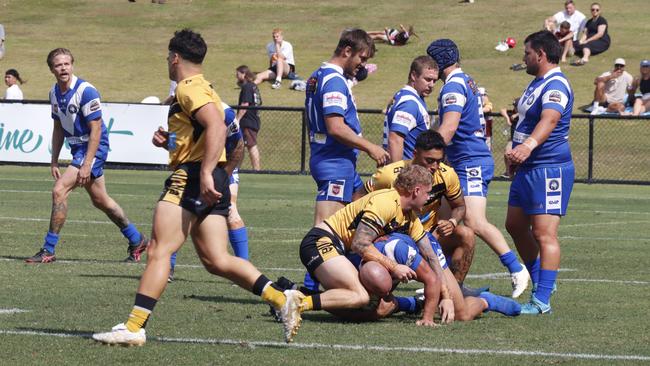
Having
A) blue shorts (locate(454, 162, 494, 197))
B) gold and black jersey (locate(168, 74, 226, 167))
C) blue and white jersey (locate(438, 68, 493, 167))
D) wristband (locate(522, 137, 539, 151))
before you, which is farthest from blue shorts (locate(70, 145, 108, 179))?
wristband (locate(522, 137, 539, 151))

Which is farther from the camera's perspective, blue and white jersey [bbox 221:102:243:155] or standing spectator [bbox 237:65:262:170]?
standing spectator [bbox 237:65:262:170]

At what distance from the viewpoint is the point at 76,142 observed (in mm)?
12039

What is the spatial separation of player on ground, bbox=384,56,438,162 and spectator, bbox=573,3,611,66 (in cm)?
2557

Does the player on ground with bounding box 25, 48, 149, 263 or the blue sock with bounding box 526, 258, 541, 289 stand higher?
the player on ground with bounding box 25, 48, 149, 263

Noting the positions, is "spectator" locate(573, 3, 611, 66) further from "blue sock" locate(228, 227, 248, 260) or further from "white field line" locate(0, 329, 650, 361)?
"white field line" locate(0, 329, 650, 361)

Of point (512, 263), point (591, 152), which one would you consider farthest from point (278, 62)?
point (512, 263)

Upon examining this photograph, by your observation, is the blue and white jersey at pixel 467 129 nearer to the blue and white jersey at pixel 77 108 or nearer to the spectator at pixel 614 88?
the blue and white jersey at pixel 77 108

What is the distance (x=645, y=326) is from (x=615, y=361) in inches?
58.8

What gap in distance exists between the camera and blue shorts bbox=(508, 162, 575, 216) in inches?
365

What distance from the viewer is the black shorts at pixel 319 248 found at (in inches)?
333

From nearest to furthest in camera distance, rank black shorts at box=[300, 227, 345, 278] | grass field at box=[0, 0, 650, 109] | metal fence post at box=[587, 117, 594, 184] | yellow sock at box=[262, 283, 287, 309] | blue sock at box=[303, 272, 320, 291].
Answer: yellow sock at box=[262, 283, 287, 309], black shorts at box=[300, 227, 345, 278], blue sock at box=[303, 272, 320, 291], metal fence post at box=[587, 117, 594, 184], grass field at box=[0, 0, 650, 109]

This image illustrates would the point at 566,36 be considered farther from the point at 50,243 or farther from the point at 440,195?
the point at 440,195

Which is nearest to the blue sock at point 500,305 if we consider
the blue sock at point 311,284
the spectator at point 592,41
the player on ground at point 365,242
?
the player on ground at point 365,242

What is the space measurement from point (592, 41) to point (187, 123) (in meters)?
28.5
